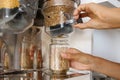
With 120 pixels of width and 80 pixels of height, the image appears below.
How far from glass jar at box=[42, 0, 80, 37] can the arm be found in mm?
99

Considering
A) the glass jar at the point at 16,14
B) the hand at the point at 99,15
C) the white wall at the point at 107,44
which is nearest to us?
the glass jar at the point at 16,14

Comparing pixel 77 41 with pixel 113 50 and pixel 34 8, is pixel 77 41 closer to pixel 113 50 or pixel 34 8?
pixel 34 8

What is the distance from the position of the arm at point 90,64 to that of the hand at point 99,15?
10 centimetres

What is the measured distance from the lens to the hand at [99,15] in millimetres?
521

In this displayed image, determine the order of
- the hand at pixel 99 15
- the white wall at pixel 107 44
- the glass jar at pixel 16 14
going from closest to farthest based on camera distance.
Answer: the glass jar at pixel 16 14, the hand at pixel 99 15, the white wall at pixel 107 44

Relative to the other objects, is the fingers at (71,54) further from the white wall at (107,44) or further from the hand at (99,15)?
the white wall at (107,44)

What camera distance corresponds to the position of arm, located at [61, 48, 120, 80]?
0.62m

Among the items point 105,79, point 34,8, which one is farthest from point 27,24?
point 105,79

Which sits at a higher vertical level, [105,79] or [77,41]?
[77,41]

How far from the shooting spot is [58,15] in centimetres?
50

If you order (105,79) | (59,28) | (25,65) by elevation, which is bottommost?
(105,79)

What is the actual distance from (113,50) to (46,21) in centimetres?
69

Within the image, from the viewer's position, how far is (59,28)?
1.66ft

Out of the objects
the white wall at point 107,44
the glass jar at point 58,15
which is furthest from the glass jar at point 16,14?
the white wall at point 107,44
